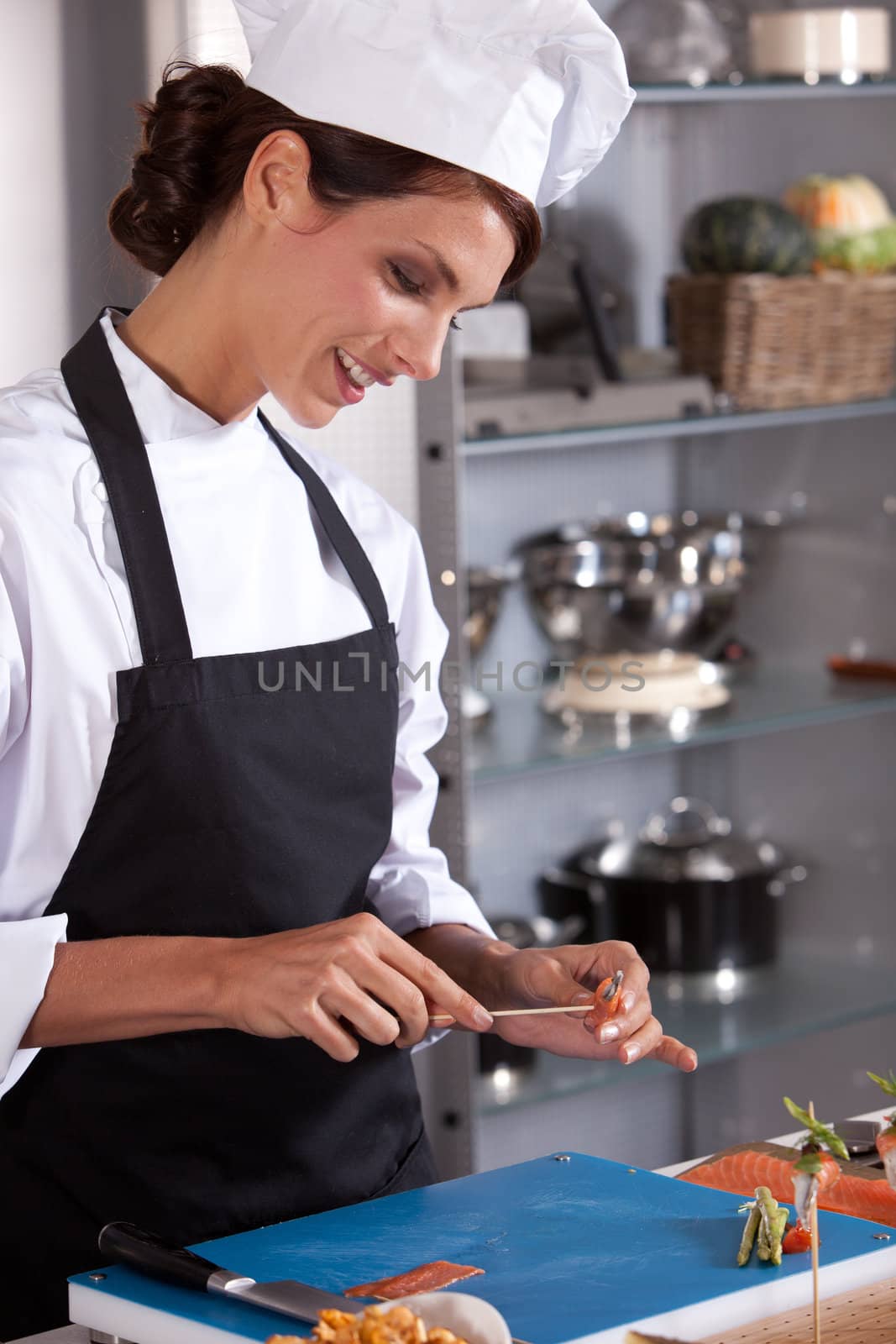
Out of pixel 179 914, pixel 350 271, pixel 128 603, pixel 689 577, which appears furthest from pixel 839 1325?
pixel 689 577

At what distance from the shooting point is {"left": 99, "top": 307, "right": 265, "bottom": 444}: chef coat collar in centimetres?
148

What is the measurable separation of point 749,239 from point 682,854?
1.02 meters

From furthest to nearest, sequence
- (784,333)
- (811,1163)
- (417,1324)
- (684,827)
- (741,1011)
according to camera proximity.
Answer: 1. (684,827)
2. (741,1011)
3. (784,333)
4. (811,1163)
5. (417,1324)

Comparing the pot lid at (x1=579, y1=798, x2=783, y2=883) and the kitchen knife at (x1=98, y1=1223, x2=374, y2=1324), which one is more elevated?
the kitchen knife at (x1=98, y1=1223, x2=374, y2=1324)

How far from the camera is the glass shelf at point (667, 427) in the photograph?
2561mm

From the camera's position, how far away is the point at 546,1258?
125cm

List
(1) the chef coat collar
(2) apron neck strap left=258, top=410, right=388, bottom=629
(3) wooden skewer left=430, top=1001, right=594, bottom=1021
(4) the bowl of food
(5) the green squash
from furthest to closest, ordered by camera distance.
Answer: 1. (5) the green squash
2. (2) apron neck strap left=258, top=410, right=388, bottom=629
3. (1) the chef coat collar
4. (3) wooden skewer left=430, top=1001, right=594, bottom=1021
5. (4) the bowl of food

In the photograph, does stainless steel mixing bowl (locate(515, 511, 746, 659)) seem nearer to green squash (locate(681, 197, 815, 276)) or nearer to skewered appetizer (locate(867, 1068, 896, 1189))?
green squash (locate(681, 197, 815, 276))

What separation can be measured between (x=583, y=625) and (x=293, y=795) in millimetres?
1450

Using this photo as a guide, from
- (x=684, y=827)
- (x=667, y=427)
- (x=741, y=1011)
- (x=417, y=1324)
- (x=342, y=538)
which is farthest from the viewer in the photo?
(x=684, y=827)

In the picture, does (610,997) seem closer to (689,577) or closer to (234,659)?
(234,659)

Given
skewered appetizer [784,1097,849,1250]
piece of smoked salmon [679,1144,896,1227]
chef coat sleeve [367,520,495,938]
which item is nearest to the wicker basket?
chef coat sleeve [367,520,495,938]

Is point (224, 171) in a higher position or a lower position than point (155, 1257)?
higher

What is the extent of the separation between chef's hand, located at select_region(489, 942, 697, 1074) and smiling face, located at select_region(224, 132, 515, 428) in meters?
0.49
